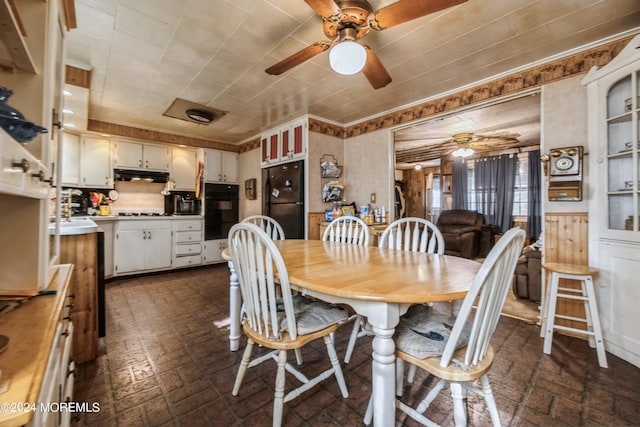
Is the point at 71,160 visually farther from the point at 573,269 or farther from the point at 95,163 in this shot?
the point at 573,269

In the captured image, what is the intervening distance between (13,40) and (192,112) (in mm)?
2986

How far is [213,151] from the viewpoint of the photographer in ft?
16.4

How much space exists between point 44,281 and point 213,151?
4.36 metres

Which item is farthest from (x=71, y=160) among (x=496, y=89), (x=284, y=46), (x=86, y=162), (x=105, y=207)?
(x=496, y=89)

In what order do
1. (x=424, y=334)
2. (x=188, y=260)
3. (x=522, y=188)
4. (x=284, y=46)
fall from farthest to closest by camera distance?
(x=522, y=188) → (x=188, y=260) → (x=284, y=46) → (x=424, y=334)

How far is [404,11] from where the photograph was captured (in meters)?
1.46

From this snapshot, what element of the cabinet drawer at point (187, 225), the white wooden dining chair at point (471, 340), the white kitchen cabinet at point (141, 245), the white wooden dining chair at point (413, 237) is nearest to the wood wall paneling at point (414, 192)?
the cabinet drawer at point (187, 225)

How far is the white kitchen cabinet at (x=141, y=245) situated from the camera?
3934 millimetres

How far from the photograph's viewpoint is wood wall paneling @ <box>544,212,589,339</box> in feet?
7.18

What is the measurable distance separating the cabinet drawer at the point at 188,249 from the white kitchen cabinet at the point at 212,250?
0.35 feet

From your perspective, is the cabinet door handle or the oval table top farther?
the oval table top

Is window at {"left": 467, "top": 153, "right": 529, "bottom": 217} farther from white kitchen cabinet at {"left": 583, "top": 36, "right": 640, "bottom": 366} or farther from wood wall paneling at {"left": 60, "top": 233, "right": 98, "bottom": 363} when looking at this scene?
wood wall paneling at {"left": 60, "top": 233, "right": 98, "bottom": 363}

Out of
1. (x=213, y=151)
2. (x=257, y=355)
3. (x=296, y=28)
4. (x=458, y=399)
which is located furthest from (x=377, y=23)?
(x=213, y=151)

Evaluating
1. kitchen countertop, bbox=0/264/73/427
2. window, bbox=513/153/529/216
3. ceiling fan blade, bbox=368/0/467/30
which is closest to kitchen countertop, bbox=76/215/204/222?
kitchen countertop, bbox=0/264/73/427
